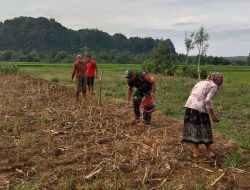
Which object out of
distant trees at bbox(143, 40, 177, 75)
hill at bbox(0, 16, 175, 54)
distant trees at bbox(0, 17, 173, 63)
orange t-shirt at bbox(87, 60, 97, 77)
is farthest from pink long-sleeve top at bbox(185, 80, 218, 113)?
hill at bbox(0, 16, 175, 54)

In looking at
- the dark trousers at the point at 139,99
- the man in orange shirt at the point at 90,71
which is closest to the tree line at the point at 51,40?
the man in orange shirt at the point at 90,71

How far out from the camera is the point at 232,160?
679 cm

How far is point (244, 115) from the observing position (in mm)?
12797

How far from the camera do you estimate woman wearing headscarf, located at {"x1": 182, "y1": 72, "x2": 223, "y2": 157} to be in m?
6.83

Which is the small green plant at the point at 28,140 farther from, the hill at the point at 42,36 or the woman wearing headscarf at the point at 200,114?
the hill at the point at 42,36

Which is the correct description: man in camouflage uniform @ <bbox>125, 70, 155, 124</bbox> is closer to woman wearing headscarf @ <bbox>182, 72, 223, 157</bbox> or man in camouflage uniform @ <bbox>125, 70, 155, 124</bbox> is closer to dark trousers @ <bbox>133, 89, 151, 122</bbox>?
dark trousers @ <bbox>133, 89, 151, 122</bbox>

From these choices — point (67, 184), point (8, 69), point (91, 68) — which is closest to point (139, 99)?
point (67, 184)

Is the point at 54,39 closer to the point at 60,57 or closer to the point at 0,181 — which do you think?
the point at 60,57

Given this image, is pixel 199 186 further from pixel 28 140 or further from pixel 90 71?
pixel 90 71

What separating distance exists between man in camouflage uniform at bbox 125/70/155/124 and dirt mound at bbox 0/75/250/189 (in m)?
0.33

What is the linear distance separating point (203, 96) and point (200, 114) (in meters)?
0.29

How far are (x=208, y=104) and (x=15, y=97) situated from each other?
8850 mm

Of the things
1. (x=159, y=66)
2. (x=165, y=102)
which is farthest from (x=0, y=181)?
(x=159, y=66)

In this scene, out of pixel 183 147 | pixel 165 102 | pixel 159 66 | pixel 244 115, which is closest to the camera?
pixel 183 147
